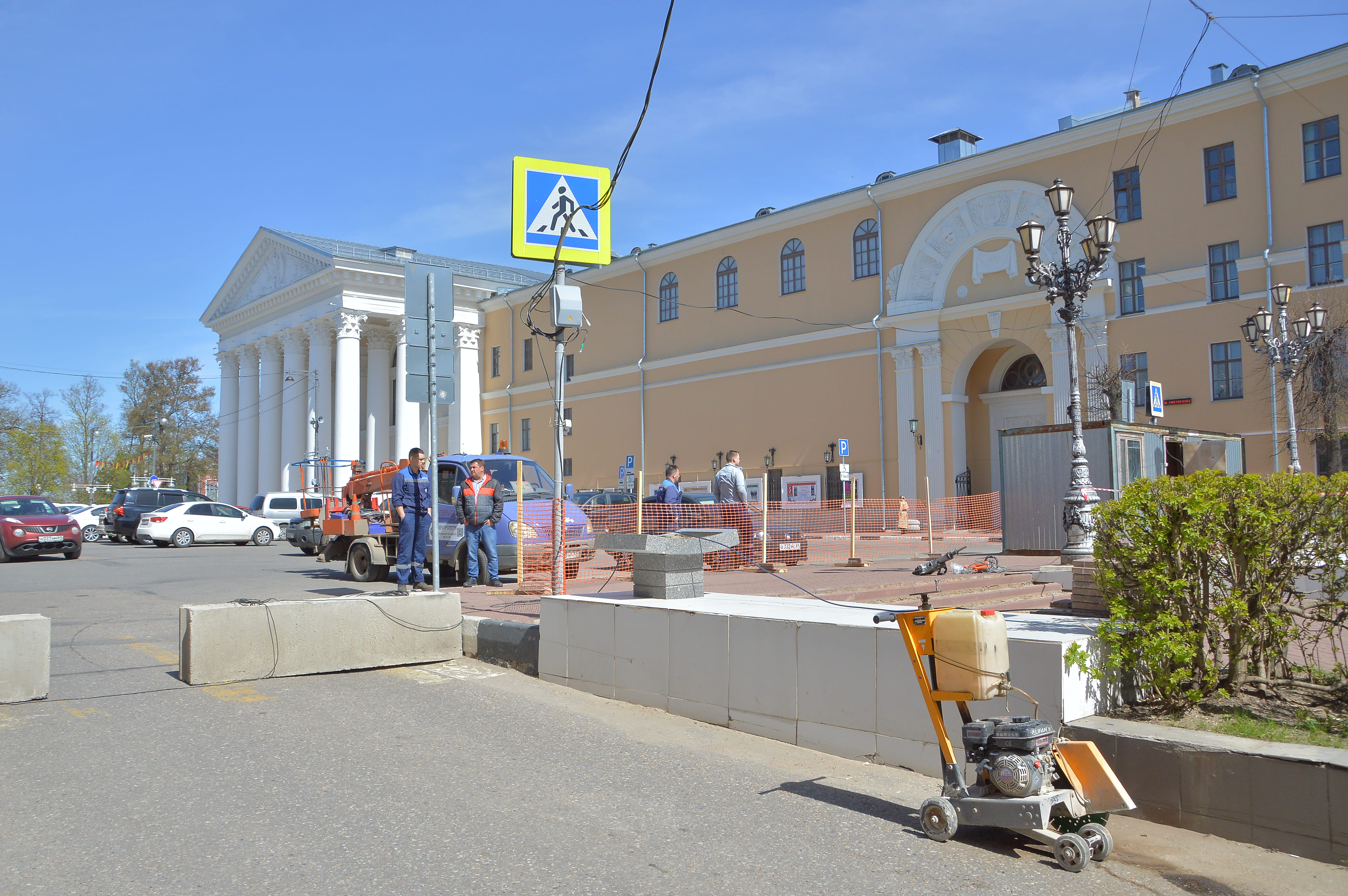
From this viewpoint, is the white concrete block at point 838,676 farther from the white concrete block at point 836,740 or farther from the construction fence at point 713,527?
the construction fence at point 713,527

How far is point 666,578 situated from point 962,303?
2671 centimetres

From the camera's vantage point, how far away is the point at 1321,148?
Result: 80.4 ft

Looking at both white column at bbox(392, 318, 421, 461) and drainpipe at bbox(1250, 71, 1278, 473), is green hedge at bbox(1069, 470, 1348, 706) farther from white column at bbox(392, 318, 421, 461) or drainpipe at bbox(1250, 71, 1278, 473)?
white column at bbox(392, 318, 421, 461)

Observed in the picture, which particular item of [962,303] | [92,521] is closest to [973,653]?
[962,303]

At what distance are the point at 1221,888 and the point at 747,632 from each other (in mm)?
3049

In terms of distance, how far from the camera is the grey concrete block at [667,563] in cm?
762

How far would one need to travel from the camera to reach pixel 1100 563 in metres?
5.48

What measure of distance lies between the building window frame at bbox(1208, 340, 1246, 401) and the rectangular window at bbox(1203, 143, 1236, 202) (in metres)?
4.00

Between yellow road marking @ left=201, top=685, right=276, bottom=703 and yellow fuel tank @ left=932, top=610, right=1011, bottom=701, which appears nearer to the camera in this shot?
yellow fuel tank @ left=932, top=610, right=1011, bottom=701

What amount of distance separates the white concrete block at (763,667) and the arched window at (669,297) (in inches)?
1438

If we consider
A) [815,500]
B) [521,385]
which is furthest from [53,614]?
[521,385]

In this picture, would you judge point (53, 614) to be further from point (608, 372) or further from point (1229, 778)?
point (608, 372)

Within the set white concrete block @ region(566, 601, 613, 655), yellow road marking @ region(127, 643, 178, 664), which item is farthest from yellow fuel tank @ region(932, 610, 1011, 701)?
yellow road marking @ region(127, 643, 178, 664)

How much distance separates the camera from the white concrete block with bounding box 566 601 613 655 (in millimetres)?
7555
